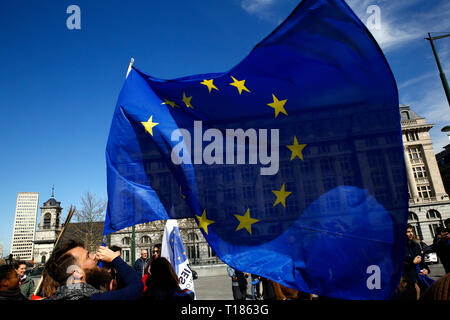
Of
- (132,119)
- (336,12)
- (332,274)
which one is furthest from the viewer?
(132,119)

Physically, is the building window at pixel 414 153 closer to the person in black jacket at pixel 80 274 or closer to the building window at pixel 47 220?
the person in black jacket at pixel 80 274

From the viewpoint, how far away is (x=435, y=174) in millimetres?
56125

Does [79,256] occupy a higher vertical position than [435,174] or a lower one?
lower

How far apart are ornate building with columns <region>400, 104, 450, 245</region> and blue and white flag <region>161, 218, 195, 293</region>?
5576 centimetres

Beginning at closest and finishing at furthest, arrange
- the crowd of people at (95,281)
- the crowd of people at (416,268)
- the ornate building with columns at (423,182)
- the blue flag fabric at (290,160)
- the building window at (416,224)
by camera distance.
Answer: the crowd of people at (95,281) < the blue flag fabric at (290,160) < the crowd of people at (416,268) < the ornate building with columns at (423,182) < the building window at (416,224)

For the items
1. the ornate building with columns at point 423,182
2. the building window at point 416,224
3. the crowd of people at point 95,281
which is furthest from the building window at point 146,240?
the crowd of people at point 95,281

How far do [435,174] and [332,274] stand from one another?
65.7 meters

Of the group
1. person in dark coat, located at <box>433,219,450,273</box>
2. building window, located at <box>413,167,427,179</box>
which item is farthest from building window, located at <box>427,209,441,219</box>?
person in dark coat, located at <box>433,219,450,273</box>

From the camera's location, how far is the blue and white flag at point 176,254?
7720 millimetres

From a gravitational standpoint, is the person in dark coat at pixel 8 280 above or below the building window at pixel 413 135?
below

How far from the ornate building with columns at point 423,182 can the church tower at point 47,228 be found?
86.4 meters
